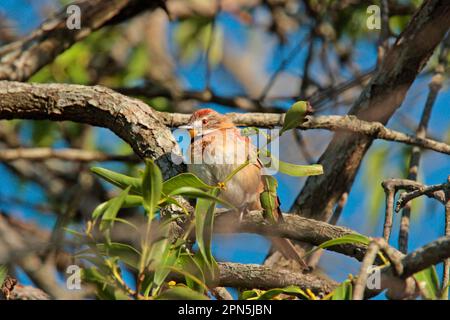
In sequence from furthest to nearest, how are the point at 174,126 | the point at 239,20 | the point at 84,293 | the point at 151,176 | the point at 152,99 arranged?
the point at 239,20 < the point at 152,99 < the point at 84,293 < the point at 174,126 < the point at 151,176

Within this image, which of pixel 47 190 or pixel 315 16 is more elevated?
pixel 315 16

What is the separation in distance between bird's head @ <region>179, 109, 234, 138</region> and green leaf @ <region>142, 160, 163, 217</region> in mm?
2251

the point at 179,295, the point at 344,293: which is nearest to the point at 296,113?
the point at 344,293

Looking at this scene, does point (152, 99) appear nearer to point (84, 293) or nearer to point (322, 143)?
point (322, 143)

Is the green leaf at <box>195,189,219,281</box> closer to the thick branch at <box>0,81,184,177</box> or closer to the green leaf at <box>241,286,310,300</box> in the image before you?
the green leaf at <box>241,286,310,300</box>

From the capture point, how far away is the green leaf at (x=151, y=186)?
2.66 m

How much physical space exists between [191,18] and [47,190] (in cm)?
247

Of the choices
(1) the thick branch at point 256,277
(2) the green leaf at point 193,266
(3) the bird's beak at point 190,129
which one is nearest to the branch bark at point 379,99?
(3) the bird's beak at point 190,129

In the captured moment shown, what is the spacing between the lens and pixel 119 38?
8.76 m

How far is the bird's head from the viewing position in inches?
201

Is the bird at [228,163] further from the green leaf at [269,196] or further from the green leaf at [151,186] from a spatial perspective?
the green leaf at [151,186]

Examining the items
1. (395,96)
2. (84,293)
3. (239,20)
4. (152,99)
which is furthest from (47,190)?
(395,96)

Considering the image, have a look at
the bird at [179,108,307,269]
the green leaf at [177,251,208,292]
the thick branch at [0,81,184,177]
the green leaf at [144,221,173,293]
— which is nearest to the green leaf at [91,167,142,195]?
the green leaf at [144,221,173,293]

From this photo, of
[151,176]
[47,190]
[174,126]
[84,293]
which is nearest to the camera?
[151,176]
